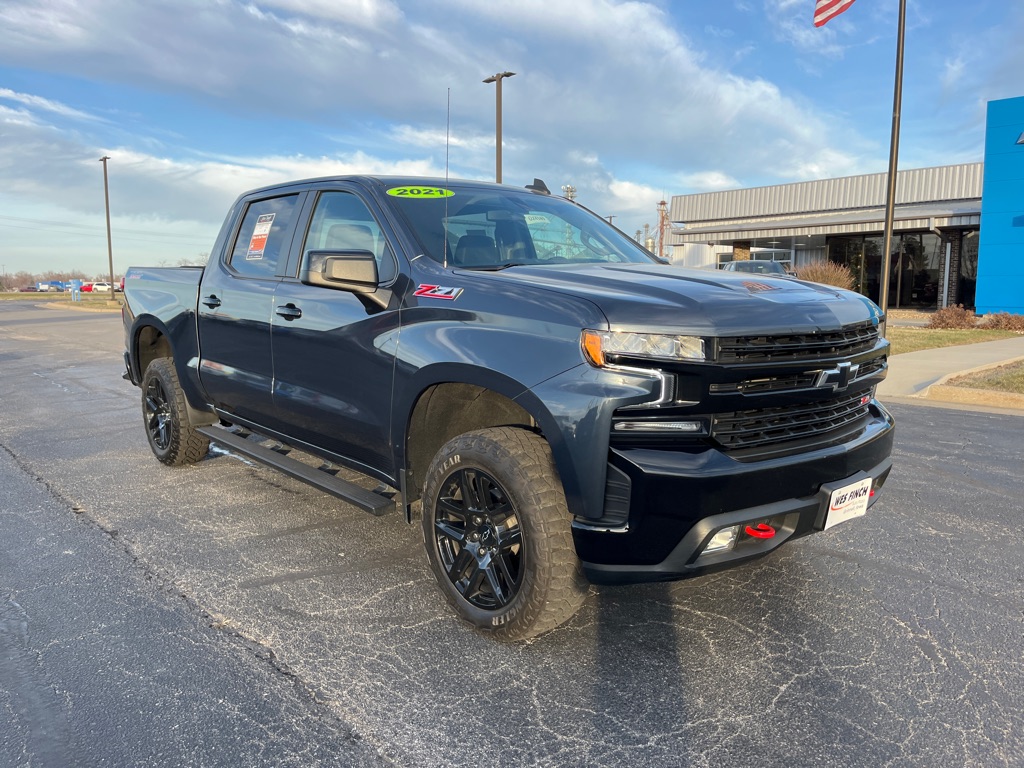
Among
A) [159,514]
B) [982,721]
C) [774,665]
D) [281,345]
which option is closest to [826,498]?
[774,665]

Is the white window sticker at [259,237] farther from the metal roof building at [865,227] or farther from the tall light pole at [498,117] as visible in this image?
the metal roof building at [865,227]

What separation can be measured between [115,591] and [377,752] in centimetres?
182

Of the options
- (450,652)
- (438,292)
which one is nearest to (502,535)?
(450,652)

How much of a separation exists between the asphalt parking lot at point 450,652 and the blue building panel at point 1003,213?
22576 millimetres

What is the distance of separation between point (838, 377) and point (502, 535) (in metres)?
1.42

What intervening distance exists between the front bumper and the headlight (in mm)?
324

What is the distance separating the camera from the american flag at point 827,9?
13219mm

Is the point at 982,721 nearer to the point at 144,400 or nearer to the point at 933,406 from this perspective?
the point at 144,400

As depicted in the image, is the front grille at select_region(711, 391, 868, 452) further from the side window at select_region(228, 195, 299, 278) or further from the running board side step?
the side window at select_region(228, 195, 299, 278)

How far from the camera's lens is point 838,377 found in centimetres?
294

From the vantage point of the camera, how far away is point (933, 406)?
8.84 m

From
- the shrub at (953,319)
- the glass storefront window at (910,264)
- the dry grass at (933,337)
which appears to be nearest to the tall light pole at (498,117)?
the dry grass at (933,337)

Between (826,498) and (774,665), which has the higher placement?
(826,498)

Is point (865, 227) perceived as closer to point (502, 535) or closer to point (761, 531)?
point (761, 531)
